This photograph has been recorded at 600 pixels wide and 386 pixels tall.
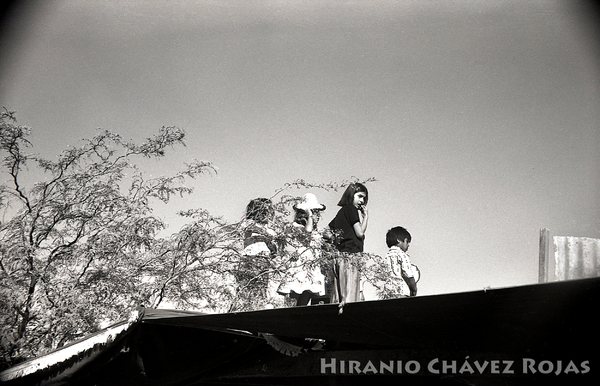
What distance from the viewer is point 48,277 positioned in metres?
4.87

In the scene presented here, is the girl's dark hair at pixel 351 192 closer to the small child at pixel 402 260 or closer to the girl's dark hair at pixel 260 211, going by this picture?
the small child at pixel 402 260

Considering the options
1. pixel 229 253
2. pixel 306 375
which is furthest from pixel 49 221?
pixel 306 375

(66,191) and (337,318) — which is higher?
(66,191)

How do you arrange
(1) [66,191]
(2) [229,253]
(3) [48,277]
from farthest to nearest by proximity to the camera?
(2) [229,253] < (1) [66,191] < (3) [48,277]

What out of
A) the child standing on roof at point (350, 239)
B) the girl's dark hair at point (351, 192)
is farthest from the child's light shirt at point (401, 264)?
the girl's dark hair at point (351, 192)

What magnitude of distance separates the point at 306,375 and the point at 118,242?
286 centimetres

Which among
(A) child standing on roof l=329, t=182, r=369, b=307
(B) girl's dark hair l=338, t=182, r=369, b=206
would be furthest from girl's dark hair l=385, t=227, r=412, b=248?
(B) girl's dark hair l=338, t=182, r=369, b=206

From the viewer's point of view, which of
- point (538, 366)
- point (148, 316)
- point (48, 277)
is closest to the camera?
point (538, 366)

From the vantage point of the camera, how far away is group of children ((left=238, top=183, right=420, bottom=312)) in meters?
5.73

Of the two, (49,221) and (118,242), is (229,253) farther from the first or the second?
(49,221)

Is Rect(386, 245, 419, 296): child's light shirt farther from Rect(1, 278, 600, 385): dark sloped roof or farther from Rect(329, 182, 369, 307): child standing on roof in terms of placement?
Rect(1, 278, 600, 385): dark sloped roof

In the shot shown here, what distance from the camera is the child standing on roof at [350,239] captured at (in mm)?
5859

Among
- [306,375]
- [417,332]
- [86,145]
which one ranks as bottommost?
[306,375]

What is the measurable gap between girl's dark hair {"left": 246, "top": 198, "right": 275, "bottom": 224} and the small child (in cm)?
151
